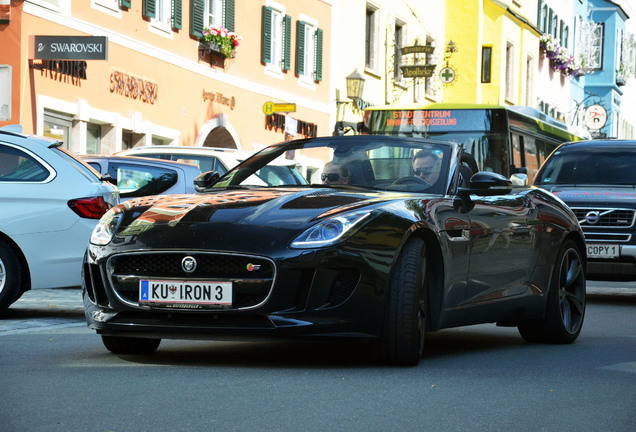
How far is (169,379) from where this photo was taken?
263 inches

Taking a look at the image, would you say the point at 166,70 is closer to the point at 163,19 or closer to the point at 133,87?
the point at 163,19

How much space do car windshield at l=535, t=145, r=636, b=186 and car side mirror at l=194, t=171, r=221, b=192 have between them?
7.06 m

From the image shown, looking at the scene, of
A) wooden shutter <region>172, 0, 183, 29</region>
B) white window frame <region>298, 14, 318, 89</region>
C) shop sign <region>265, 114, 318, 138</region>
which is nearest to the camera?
wooden shutter <region>172, 0, 183, 29</region>

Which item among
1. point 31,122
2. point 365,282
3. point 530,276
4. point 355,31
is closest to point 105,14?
point 31,122

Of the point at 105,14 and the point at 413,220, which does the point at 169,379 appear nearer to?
the point at 413,220

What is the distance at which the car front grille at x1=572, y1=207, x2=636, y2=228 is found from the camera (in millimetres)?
14047

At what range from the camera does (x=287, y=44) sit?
1262 inches

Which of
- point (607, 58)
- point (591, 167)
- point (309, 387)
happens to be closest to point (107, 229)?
point (309, 387)

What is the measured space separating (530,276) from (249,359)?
7.34 ft

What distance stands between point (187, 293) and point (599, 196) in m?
8.09

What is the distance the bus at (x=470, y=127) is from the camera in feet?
74.2

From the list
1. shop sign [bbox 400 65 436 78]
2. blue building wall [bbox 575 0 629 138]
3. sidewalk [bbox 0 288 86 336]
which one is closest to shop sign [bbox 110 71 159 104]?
sidewalk [bbox 0 288 86 336]

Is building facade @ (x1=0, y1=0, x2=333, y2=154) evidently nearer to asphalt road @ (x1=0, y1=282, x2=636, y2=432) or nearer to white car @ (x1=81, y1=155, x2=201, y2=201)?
white car @ (x1=81, y1=155, x2=201, y2=201)

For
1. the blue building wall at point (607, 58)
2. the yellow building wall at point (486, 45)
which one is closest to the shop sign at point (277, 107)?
the yellow building wall at point (486, 45)
